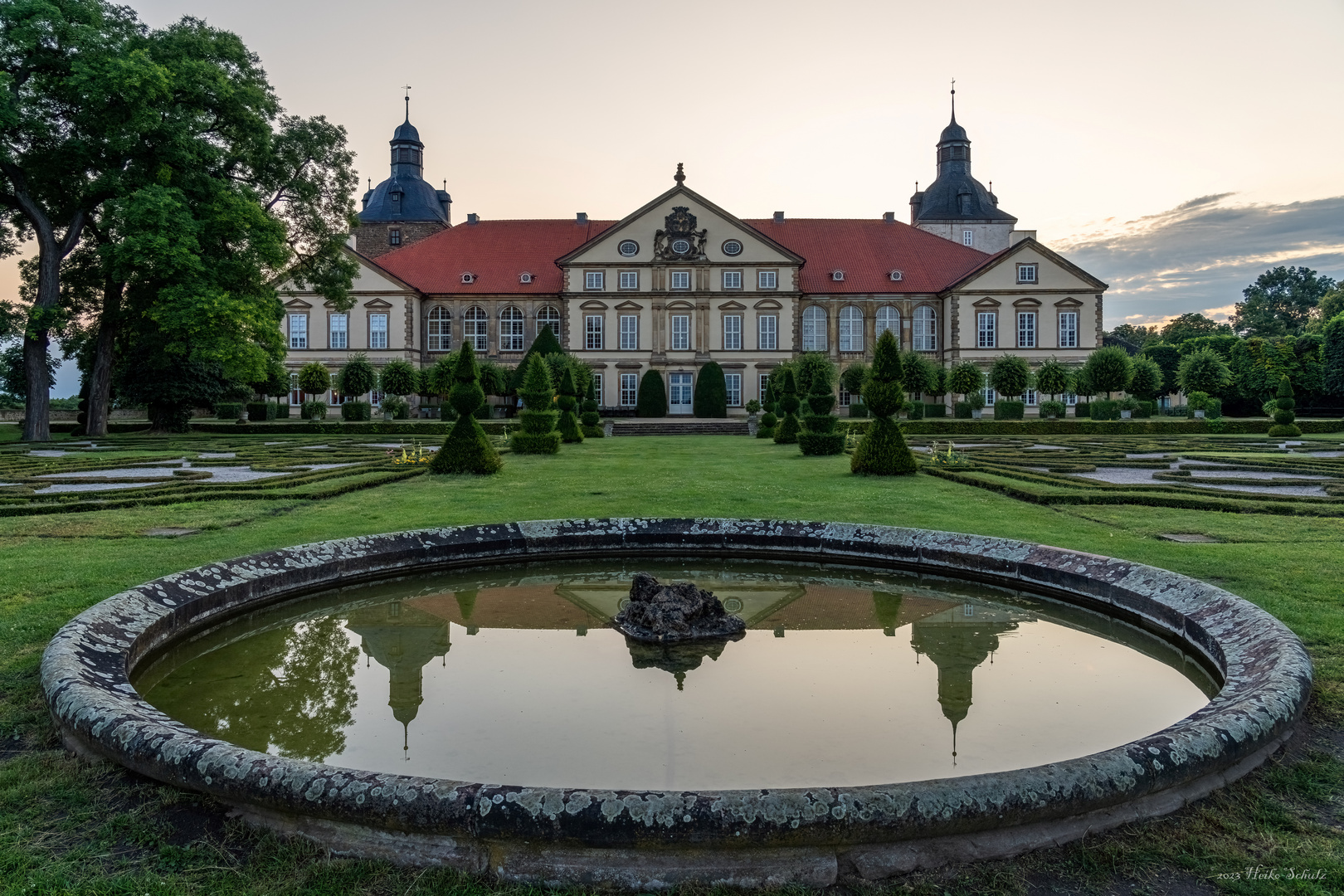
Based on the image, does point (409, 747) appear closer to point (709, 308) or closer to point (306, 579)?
point (306, 579)

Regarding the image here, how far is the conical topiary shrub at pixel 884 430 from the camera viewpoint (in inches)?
588

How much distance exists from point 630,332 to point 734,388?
Result: 6354mm

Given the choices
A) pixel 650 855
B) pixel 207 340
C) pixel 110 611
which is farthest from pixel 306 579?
pixel 207 340

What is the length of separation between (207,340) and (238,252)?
318cm

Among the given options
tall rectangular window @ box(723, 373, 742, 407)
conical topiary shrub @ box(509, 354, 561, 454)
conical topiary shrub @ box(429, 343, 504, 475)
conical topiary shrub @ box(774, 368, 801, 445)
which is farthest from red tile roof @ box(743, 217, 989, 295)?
conical topiary shrub @ box(429, 343, 504, 475)

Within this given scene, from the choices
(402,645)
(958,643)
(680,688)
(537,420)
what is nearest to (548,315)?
(537,420)

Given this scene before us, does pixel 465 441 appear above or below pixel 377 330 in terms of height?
below

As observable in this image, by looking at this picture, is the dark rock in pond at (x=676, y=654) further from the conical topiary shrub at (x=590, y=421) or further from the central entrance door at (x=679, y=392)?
the central entrance door at (x=679, y=392)

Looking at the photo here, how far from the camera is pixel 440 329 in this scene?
1886 inches

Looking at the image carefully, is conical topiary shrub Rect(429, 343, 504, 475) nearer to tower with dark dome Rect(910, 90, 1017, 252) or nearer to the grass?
the grass

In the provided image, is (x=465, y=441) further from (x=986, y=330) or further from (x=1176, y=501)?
(x=986, y=330)

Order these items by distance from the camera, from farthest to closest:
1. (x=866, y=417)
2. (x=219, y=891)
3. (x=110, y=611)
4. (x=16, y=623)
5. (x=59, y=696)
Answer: (x=866, y=417) → (x=16, y=623) → (x=110, y=611) → (x=59, y=696) → (x=219, y=891)

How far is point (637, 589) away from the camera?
17.4ft

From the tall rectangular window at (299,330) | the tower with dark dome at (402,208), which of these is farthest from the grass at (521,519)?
the tower with dark dome at (402,208)
